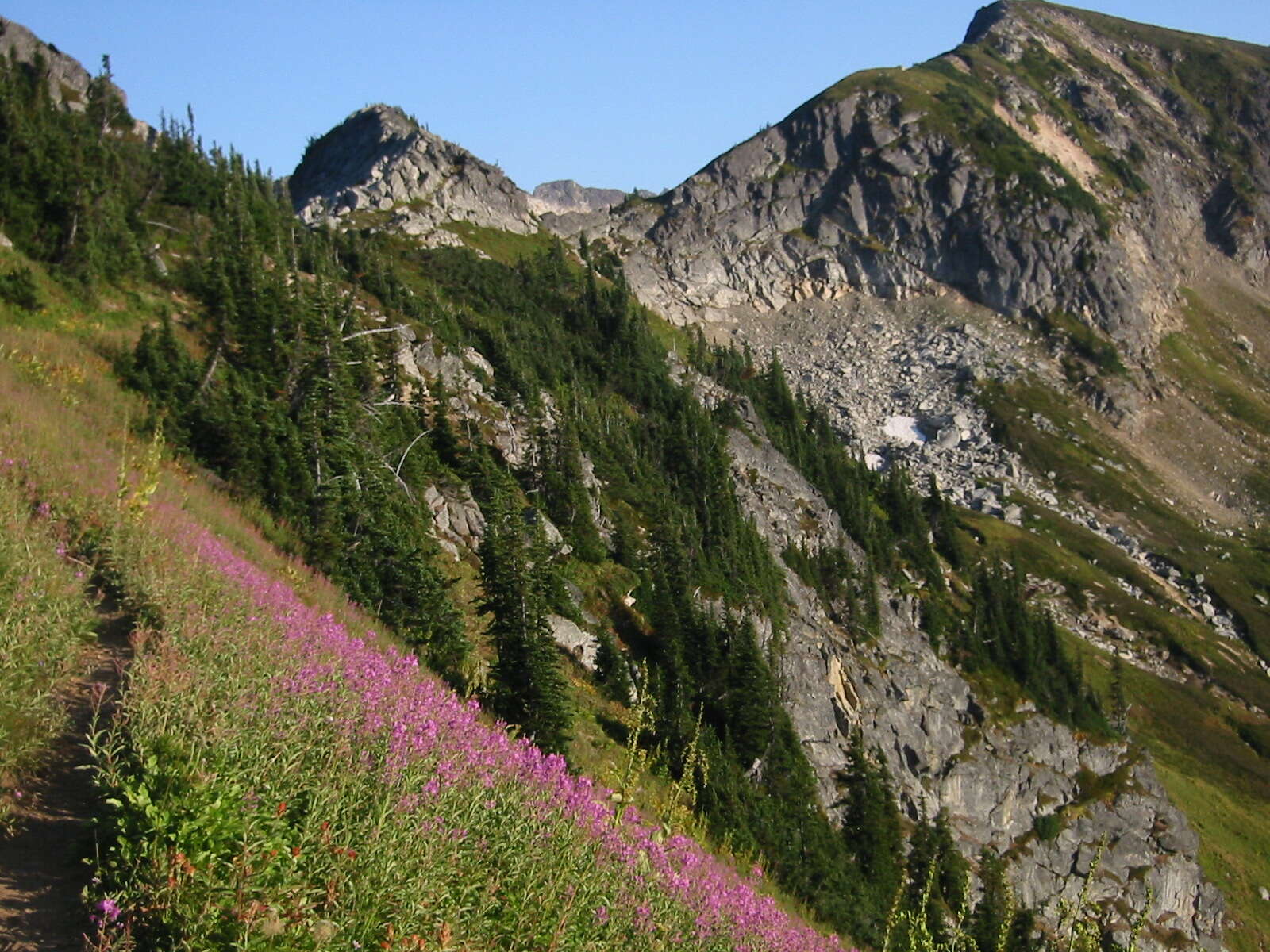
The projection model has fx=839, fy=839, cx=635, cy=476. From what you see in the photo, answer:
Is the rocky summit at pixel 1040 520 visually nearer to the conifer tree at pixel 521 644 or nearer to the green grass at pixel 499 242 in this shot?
the green grass at pixel 499 242

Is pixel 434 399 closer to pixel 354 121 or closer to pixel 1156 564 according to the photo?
pixel 1156 564

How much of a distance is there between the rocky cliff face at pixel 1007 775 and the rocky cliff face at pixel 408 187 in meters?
101

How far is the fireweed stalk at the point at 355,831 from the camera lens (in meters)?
4.53

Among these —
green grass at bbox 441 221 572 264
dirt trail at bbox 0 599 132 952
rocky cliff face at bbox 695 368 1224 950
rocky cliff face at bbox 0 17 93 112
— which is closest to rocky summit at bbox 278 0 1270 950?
rocky cliff face at bbox 695 368 1224 950

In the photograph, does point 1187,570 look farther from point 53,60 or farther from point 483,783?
point 53,60

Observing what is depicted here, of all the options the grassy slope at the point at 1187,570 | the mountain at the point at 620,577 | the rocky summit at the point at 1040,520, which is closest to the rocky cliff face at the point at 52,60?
the mountain at the point at 620,577

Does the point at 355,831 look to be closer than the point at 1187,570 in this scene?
Yes

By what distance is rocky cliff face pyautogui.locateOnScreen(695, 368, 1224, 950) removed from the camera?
64188mm

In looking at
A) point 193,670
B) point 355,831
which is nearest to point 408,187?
point 193,670

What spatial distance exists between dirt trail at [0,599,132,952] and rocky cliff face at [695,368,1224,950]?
5428cm

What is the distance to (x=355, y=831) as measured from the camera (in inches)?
197

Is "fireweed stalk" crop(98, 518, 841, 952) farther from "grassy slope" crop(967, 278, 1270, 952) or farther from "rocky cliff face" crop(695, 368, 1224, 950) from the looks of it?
"grassy slope" crop(967, 278, 1270, 952)

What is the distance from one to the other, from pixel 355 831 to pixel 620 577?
43.0 m

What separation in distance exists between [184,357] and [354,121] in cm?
19076
